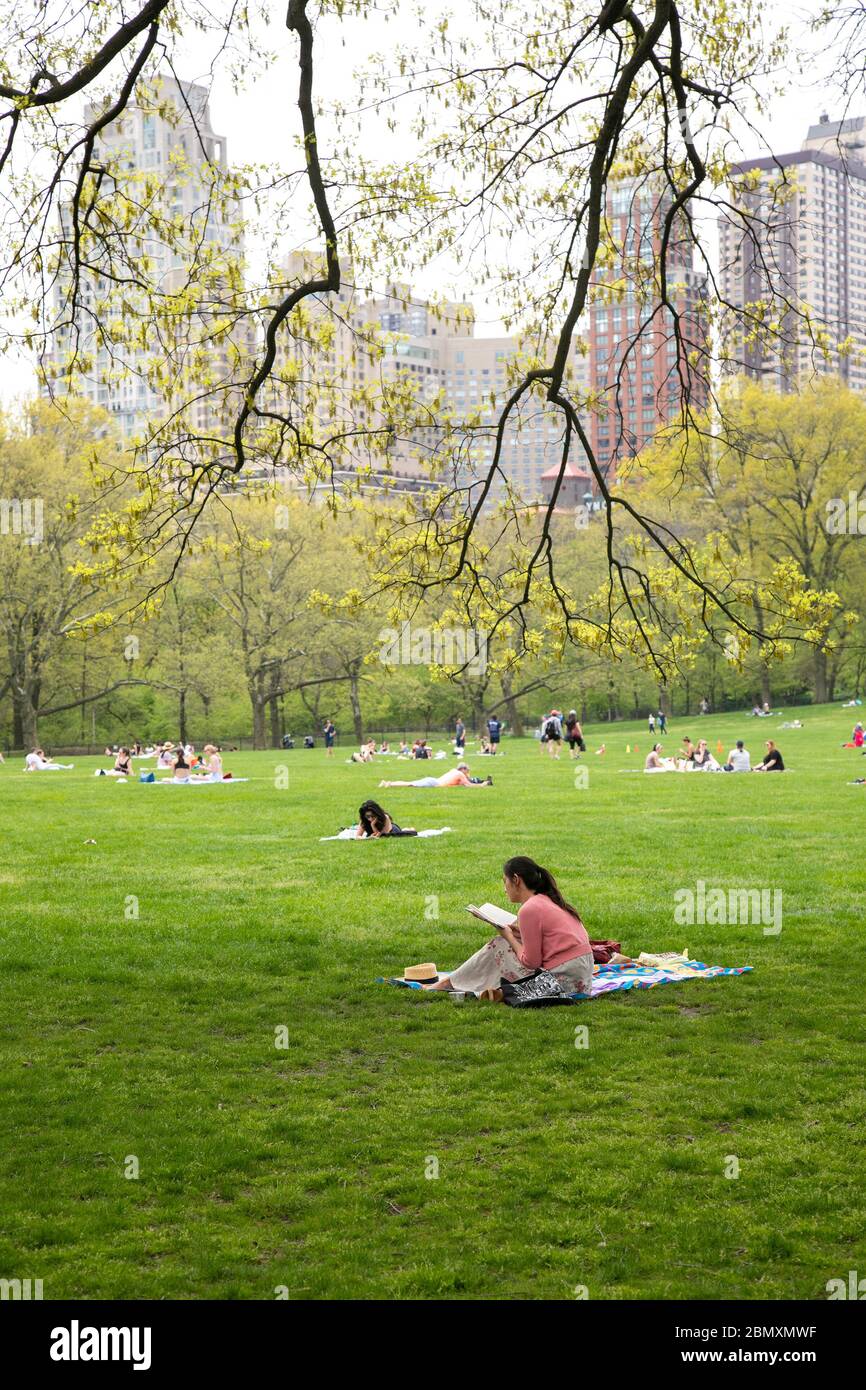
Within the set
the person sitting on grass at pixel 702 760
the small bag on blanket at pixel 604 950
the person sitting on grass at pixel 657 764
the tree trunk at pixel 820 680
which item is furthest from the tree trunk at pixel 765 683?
the small bag on blanket at pixel 604 950

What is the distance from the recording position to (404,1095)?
7.70m

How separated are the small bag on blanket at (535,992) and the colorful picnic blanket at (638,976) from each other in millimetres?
118

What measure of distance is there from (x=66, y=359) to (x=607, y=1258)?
9559 millimetres

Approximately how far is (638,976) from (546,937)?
935mm

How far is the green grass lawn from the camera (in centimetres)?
550

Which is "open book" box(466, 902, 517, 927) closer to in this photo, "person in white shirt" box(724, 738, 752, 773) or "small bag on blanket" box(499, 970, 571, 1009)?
"small bag on blanket" box(499, 970, 571, 1009)

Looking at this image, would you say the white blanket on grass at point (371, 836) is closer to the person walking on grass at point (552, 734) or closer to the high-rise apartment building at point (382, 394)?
the high-rise apartment building at point (382, 394)

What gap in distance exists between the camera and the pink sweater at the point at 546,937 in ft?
33.1

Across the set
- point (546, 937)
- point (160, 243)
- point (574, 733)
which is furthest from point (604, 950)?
point (574, 733)

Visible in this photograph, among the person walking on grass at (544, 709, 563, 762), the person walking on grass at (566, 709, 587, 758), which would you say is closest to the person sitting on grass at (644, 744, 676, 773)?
the person walking on grass at (566, 709, 587, 758)
